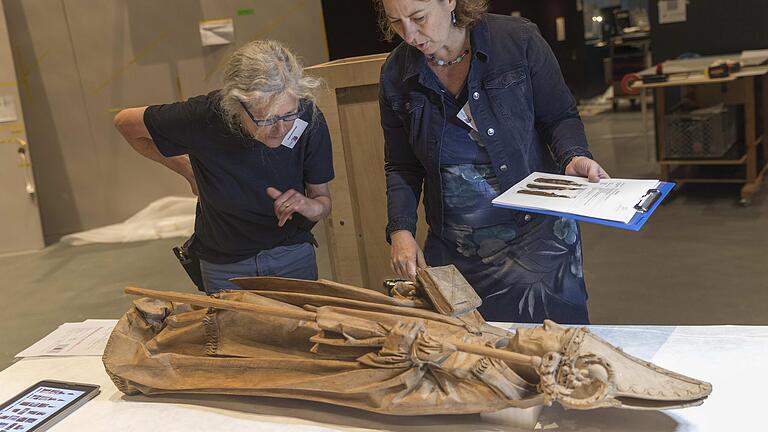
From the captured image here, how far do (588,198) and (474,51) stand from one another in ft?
1.61

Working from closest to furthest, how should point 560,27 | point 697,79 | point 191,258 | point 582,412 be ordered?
point 582,412, point 191,258, point 560,27, point 697,79

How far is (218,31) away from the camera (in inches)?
243

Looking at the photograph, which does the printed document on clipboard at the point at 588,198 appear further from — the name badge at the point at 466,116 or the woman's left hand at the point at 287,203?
the woman's left hand at the point at 287,203

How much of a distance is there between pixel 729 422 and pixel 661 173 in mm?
4563

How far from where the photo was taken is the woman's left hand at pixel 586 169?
1909 mm

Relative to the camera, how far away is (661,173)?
575 cm

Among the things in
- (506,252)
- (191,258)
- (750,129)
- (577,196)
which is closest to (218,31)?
(750,129)

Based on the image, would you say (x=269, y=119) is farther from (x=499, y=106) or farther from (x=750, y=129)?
(x=750, y=129)

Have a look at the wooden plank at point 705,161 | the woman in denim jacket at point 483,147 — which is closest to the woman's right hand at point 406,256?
the woman in denim jacket at point 483,147

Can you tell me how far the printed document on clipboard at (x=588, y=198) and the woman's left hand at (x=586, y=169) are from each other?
18mm

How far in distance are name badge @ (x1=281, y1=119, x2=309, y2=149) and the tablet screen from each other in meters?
0.83

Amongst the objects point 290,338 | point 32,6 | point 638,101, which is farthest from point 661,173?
point 32,6

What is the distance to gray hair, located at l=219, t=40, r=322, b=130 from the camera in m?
1.96

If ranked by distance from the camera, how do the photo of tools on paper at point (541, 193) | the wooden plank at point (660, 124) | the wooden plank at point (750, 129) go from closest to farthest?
1. the photo of tools on paper at point (541, 193)
2. the wooden plank at point (750, 129)
3. the wooden plank at point (660, 124)
